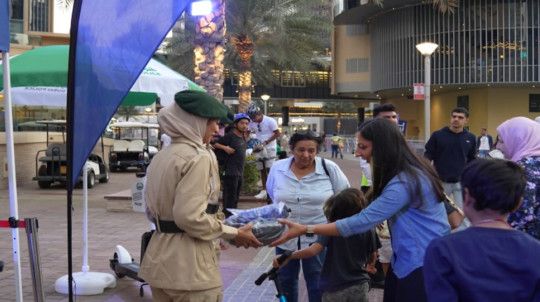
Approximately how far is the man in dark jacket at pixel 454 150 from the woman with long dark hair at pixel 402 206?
20.2 feet

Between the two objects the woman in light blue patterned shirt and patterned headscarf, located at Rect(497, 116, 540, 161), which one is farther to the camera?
the woman in light blue patterned shirt

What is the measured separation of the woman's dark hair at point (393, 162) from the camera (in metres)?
3.25

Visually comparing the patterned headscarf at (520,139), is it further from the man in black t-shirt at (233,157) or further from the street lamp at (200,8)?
the man in black t-shirt at (233,157)

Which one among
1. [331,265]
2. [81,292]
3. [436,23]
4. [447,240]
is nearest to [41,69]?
[81,292]

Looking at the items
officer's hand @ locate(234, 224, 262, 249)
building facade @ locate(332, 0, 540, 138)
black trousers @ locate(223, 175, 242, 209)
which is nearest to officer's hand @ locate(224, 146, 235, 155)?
black trousers @ locate(223, 175, 242, 209)

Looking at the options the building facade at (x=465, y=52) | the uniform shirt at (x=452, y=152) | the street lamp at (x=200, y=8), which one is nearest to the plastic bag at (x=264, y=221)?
the street lamp at (x=200, y=8)

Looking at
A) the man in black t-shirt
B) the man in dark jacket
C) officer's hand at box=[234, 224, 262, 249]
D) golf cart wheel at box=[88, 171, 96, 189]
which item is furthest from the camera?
golf cart wheel at box=[88, 171, 96, 189]

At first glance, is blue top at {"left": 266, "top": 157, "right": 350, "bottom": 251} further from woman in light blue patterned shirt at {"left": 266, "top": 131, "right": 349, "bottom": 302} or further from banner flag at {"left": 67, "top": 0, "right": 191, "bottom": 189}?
banner flag at {"left": 67, "top": 0, "right": 191, "bottom": 189}

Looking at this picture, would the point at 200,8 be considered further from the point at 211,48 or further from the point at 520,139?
the point at 211,48

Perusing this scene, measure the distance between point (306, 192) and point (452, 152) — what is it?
17.1 ft

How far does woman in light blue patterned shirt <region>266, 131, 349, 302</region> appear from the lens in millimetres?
4637

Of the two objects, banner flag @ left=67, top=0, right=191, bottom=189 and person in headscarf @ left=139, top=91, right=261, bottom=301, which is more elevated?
banner flag @ left=67, top=0, right=191, bottom=189

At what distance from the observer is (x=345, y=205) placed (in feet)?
13.2


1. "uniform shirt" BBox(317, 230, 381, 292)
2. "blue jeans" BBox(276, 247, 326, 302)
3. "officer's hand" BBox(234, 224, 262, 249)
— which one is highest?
"officer's hand" BBox(234, 224, 262, 249)
